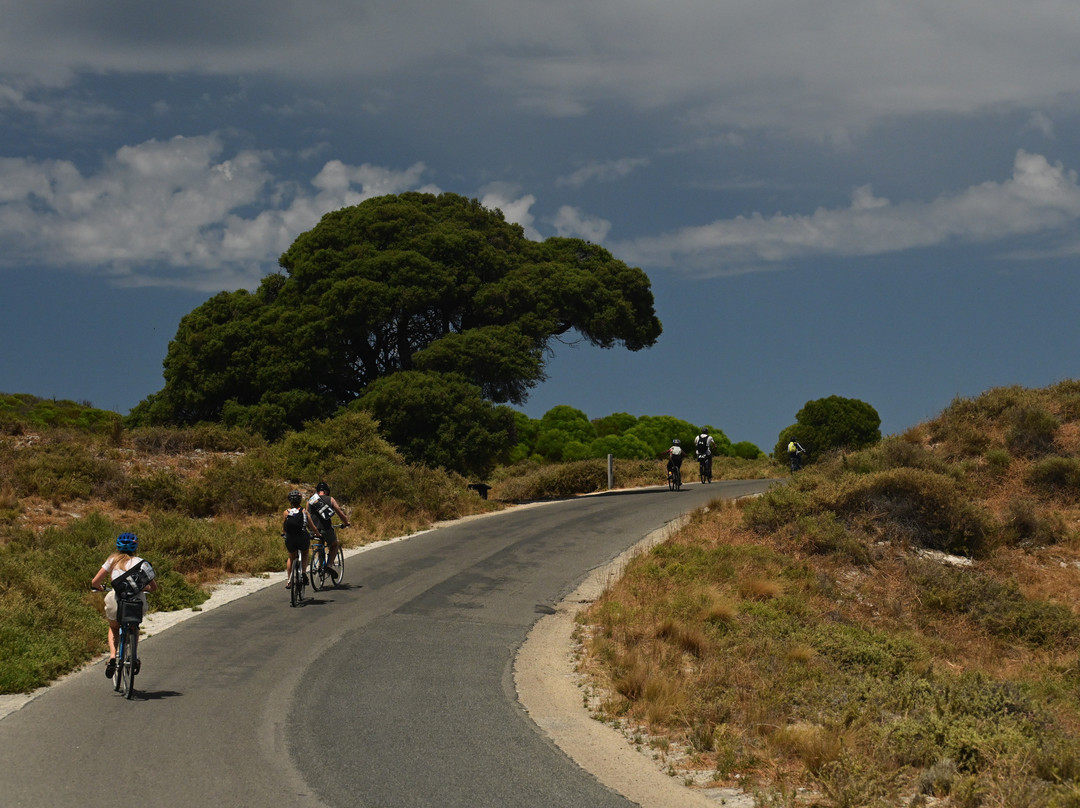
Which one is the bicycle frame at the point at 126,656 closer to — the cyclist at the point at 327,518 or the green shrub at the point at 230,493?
the cyclist at the point at 327,518

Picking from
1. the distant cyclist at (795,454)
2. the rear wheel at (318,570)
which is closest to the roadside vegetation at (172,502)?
the rear wheel at (318,570)

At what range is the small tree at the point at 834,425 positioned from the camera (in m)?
41.2

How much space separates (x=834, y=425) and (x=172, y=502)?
27.9 meters

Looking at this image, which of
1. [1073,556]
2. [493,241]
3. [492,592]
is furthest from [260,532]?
[493,241]

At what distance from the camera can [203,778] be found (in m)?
7.54

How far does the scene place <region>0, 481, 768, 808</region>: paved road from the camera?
732 cm

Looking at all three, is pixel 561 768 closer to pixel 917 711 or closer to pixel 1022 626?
pixel 917 711

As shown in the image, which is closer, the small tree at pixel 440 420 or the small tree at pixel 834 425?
the small tree at pixel 440 420

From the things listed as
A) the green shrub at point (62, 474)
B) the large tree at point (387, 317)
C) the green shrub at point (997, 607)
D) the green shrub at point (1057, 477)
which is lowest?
the green shrub at point (997, 607)

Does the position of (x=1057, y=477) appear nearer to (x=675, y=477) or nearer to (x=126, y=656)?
(x=675, y=477)

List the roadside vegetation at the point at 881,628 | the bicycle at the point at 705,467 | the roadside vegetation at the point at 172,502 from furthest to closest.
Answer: the bicycle at the point at 705,467, the roadside vegetation at the point at 172,502, the roadside vegetation at the point at 881,628

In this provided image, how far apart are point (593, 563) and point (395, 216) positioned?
77.5ft

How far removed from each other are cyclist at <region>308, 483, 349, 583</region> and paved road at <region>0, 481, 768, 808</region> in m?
0.59

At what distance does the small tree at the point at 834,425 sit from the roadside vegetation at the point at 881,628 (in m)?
10.9
